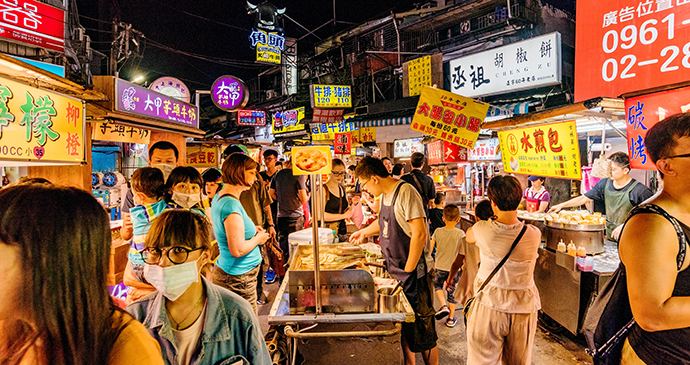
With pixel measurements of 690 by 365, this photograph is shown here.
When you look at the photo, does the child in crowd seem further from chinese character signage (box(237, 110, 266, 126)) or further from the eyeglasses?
chinese character signage (box(237, 110, 266, 126))

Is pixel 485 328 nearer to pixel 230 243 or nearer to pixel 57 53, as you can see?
pixel 230 243

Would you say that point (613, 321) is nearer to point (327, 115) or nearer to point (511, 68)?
point (511, 68)

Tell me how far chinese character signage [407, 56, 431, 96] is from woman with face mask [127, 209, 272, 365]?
1168cm

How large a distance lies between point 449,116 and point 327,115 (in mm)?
9916

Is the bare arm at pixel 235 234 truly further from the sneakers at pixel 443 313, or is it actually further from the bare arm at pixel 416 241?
the sneakers at pixel 443 313

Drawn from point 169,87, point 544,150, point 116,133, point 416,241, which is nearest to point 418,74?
point 544,150

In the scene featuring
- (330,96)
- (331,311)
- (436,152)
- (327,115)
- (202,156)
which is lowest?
(331,311)

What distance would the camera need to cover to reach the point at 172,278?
157cm

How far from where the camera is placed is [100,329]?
3.22 ft

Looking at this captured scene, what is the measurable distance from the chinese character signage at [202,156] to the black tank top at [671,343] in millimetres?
10483

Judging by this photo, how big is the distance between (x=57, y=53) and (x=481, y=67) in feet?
43.3

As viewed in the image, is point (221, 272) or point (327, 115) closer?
point (221, 272)

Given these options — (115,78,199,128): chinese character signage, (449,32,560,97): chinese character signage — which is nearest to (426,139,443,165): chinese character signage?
(449,32,560,97): chinese character signage

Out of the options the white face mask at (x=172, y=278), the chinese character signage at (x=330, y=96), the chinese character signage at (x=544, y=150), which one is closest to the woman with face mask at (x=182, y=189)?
the white face mask at (x=172, y=278)
